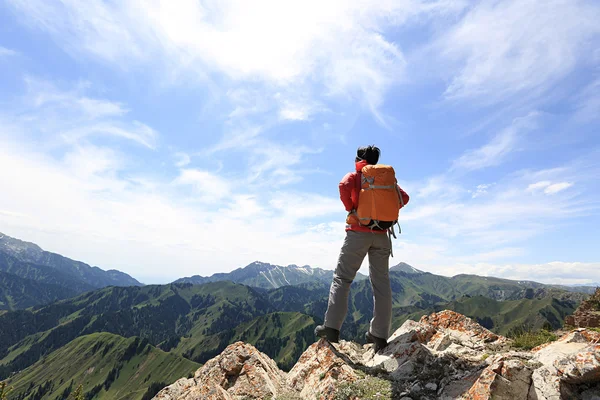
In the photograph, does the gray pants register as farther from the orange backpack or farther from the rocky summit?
the rocky summit

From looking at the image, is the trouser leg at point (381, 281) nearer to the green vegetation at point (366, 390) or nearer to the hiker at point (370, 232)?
the hiker at point (370, 232)

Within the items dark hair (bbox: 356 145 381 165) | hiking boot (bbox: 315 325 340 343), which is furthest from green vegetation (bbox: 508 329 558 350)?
dark hair (bbox: 356 145 381 165)

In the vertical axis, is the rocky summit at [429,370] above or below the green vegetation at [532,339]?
below

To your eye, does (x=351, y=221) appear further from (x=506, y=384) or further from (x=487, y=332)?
(x=487, y=332)

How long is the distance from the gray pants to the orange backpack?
64cm

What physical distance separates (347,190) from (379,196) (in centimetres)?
99

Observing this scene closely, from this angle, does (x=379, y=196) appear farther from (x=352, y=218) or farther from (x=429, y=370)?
(x=429, y=370)

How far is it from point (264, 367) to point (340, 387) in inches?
164

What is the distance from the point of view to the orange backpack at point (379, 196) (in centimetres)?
801

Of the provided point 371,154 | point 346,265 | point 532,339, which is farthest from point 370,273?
point 532,339

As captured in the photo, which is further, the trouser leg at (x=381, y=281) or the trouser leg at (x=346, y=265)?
the trouser leg at (x=381, y=281)

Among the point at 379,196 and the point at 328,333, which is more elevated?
the point at 379,196

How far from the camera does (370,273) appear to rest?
880cm

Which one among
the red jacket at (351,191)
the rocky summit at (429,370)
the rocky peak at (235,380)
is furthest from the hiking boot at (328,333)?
the red jacket at (351,191)
